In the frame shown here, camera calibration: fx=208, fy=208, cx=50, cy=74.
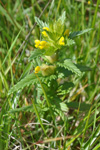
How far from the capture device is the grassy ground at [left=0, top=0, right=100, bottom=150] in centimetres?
142

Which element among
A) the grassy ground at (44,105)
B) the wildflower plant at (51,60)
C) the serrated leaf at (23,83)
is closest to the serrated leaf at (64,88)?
the wildflower plant at (51,60)

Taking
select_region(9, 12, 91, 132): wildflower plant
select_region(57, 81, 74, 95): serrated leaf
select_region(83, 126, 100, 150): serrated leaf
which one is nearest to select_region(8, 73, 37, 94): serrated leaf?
select_region(9, 12, 91, 132): wildflower plant

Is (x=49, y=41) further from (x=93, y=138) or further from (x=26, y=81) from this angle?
(x=93, y=138)

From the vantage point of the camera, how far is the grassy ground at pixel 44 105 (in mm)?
1420

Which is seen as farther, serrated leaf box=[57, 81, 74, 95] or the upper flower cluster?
serrated leaf box=[57, 81, 74, 95]

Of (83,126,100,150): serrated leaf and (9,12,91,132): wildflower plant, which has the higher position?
(9,12,91,132): wildflower plant

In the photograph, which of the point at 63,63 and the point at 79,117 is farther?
the point at 79,117

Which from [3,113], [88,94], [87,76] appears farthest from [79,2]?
[3,113]

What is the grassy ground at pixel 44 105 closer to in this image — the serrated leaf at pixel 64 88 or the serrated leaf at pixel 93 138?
the serrated leaf at pixel 93 138

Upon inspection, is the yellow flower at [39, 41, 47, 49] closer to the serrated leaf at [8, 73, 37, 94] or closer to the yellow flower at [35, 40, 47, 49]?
the yellow flower at [35, 40, 47, 49]

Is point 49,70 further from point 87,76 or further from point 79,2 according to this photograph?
point 79,2

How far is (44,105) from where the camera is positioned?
160cm

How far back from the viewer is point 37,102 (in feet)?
5.35

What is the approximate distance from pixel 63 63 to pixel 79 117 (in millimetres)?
538
